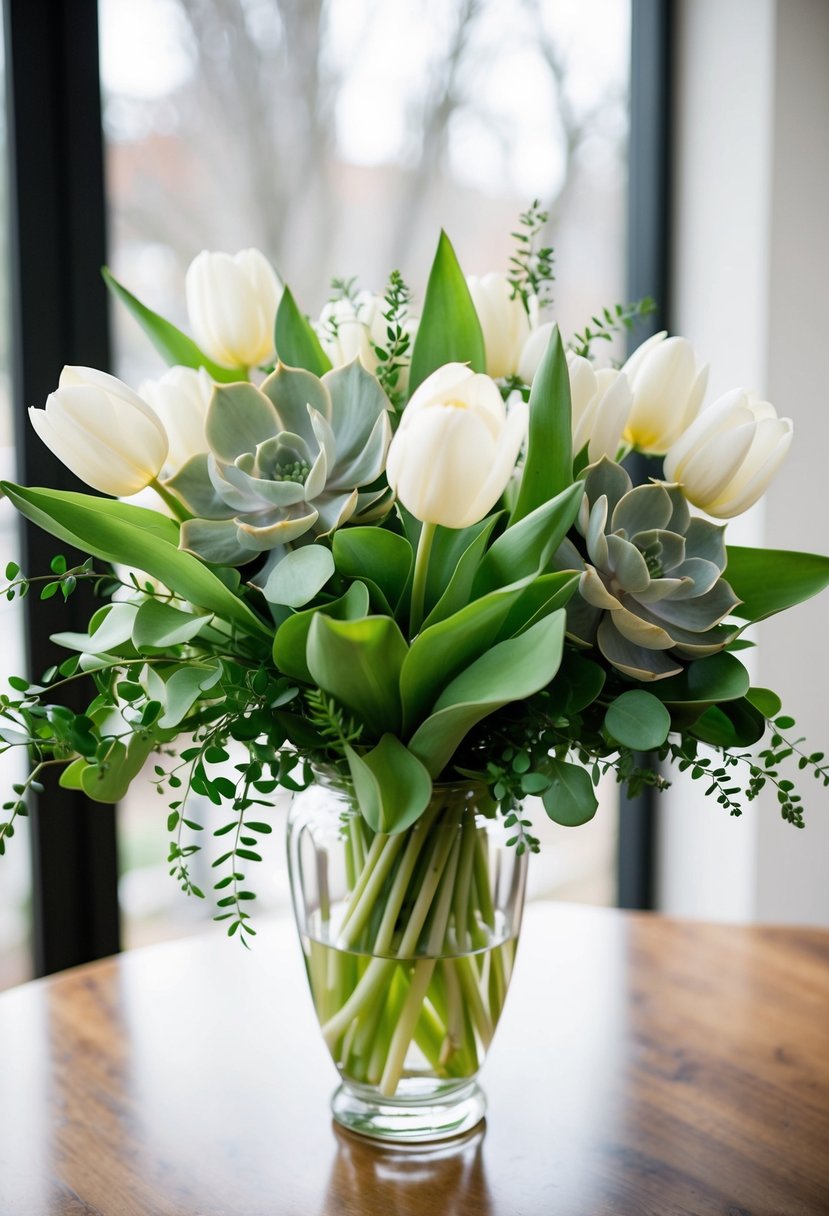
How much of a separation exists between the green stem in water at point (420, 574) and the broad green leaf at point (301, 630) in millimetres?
38

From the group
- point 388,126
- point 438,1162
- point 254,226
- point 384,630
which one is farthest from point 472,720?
point 388,126

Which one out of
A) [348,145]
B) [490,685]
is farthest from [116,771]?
[348,145]

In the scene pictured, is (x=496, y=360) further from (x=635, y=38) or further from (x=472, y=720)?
(x=635, y=38)

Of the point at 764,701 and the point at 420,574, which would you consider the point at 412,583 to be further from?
the point at 764,701

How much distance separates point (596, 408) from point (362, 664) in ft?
0.73

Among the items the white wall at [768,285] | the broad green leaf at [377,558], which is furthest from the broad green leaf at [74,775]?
the white wall at [768,285]

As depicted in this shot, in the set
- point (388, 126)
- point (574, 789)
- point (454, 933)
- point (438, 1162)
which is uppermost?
point (388, 126)

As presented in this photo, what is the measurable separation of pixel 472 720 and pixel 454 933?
0.21 metres

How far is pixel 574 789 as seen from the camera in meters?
0.66

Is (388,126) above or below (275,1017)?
above

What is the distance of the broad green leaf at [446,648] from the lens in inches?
24.2

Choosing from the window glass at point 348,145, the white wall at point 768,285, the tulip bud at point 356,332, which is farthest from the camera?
the white wall at point 768,285

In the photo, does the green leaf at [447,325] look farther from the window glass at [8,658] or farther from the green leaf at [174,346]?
the window glass at [8,658]

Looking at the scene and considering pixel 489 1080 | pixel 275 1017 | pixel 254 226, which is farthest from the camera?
pixel 254 226
